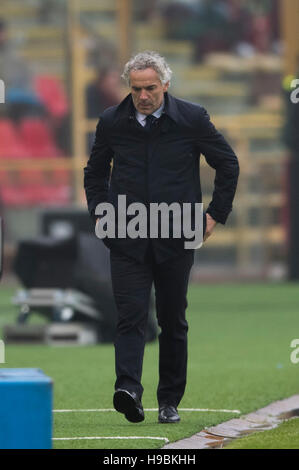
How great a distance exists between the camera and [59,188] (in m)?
22.6

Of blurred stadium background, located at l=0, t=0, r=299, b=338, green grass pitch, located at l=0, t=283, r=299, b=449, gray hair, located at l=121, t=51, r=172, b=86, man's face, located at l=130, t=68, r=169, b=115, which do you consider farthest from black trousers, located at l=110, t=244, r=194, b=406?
blurred stadium background, located at l=0, t=0, r=299, b=338

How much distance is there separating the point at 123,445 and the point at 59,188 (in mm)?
16283

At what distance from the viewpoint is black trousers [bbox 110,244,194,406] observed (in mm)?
7184

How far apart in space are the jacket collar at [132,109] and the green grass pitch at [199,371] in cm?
161

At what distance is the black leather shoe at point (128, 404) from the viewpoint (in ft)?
22.9

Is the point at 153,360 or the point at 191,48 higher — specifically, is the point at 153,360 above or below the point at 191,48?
below

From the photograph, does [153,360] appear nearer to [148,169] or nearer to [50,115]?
[148,169]

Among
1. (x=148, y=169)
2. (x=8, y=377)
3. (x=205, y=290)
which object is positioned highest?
(x=148, y=169)

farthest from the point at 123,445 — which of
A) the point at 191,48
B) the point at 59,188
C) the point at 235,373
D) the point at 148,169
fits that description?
the point at 191,48

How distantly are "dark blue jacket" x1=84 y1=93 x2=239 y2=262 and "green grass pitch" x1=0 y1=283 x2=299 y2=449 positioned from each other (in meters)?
0.98

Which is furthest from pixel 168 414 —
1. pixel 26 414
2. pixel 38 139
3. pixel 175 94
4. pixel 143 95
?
pixel 175 94

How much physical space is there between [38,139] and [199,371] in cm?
1448

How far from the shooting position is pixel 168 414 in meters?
7.39

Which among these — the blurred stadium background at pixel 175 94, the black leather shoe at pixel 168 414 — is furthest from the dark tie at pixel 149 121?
the blurred stadium background at pixel 175 94
